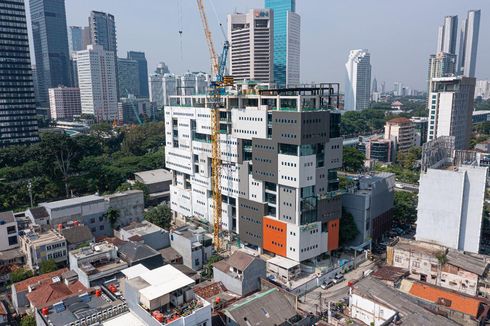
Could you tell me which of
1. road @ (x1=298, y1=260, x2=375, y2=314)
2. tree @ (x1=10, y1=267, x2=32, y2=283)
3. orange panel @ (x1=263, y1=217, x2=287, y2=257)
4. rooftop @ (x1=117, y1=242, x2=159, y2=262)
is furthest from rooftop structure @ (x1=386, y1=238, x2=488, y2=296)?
tree @ (x1=10, y1=267, x2=32, y2=283)

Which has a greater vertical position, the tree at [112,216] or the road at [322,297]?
the tree at [112,216]

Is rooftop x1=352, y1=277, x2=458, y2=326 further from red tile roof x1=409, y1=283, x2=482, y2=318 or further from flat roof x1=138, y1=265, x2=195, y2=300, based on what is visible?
flat roof x1=138, y1=265, x2=195, y2=300

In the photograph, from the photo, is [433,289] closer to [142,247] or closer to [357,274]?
[357,274]

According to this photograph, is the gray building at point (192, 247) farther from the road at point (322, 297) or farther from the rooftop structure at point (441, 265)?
the rooftop structure at point (441, 265)

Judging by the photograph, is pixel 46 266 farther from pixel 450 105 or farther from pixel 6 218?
pixel 450 105

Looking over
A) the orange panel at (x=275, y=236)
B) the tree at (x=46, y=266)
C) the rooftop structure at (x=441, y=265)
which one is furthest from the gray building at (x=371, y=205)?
the tree at (x=46, y=266)

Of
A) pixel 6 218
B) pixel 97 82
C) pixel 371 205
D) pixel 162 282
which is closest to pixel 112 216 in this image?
pixel 6 218

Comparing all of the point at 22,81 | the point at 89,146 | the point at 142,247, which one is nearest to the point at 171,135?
the point at 142,247
